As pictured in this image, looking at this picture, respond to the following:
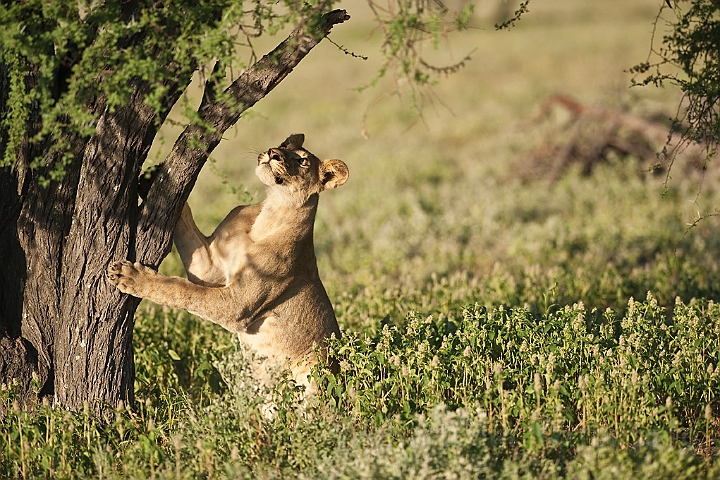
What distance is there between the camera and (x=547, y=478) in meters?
4.65

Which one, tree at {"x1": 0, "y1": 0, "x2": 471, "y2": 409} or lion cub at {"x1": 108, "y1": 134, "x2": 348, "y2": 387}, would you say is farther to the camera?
lion cub at {"x1": 108, "y1": 134, "x2": 348, "y2": 387}

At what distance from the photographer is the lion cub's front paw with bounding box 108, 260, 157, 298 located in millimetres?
5652

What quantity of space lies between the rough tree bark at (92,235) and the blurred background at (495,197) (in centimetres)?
44

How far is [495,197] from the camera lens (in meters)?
15.6

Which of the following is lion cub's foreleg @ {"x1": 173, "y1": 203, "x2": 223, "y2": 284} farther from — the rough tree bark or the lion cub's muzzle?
the lion cub's muzzle

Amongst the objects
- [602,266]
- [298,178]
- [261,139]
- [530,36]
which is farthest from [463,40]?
[298,178]

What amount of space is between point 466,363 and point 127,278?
7.77ft

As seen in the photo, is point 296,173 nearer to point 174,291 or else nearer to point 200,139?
point 200,139

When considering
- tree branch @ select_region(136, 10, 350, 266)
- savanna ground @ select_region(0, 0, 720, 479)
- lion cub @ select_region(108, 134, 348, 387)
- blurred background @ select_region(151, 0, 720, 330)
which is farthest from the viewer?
blurred background @ select_region(151, 0, 720, 330)

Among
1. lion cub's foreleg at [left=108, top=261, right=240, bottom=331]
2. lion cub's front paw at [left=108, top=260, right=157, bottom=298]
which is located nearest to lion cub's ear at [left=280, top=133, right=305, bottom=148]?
lion cub's foreleg at [left=108, top=261, right=240, bottom=331]

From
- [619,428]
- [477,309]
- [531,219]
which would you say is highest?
[531,219]

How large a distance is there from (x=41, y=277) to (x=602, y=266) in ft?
23.2

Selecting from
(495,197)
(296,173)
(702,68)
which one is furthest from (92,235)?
(495,197)

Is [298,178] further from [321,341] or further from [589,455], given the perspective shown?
[589,455]
